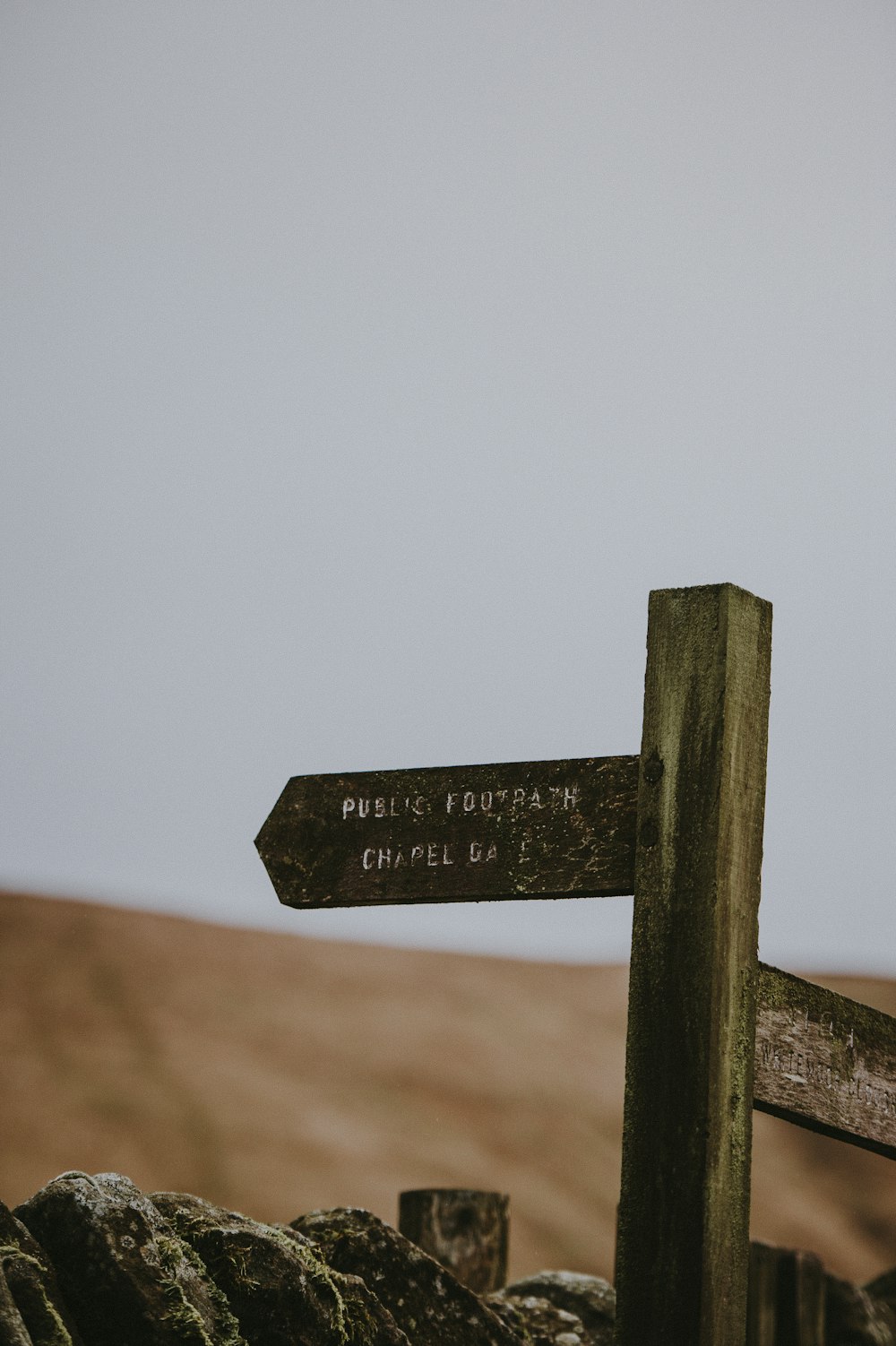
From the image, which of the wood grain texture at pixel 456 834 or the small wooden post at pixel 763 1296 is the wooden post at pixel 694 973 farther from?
the small wooden post at pixel 763 1296

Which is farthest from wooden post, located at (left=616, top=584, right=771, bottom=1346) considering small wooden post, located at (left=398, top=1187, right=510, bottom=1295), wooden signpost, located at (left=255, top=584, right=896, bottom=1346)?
small wooden post, located at (left=398, top=1187, right=510, bottom=1295)

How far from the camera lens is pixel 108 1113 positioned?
16.6 metres

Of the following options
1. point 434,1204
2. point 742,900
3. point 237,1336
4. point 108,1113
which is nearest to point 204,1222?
point 237,1336

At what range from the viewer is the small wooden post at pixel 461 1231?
6.60 metres

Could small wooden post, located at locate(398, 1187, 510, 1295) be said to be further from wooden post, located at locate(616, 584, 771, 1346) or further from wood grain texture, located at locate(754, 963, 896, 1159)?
wooden post, located at locate(616, 584, 771, 1346)

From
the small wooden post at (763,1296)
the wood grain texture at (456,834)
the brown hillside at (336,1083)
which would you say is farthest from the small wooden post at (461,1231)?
the brown hillside at (336,1083)

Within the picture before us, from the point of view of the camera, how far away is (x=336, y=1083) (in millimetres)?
18281

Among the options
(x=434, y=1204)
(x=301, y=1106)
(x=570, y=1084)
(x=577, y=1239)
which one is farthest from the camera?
(x=570, y=1084)

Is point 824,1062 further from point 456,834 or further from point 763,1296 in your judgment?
point 763,1296

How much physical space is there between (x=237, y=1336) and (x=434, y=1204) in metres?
3.24

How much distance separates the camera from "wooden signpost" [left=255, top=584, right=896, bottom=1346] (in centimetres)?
336

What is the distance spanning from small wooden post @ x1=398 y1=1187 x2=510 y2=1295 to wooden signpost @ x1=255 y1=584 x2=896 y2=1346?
296 centimetres

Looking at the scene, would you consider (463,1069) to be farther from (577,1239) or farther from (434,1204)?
(434,1204)

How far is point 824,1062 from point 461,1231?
3.27 metres
